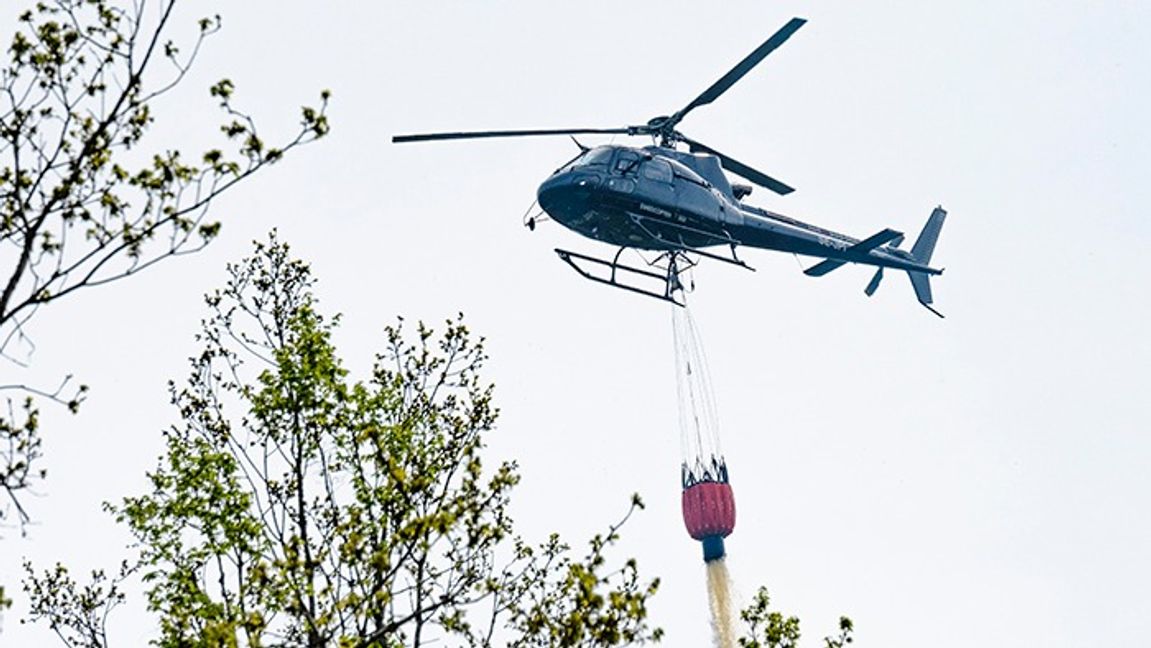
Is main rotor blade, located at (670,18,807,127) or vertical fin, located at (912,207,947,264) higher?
vertical fin, located at (912,207,947,264)

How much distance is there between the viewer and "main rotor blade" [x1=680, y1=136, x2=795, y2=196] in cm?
4319

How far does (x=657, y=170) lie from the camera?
39.8 metres

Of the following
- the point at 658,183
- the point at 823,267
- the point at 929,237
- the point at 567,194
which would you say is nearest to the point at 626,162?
the point at 658,183

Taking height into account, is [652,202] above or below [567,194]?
above

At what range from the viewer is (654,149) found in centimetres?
4094

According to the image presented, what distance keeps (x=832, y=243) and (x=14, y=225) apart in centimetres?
3904

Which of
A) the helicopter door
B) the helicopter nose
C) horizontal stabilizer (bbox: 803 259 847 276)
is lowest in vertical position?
the helicopter nose

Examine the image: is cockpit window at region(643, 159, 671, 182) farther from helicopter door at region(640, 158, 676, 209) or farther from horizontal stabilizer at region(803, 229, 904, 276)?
horizontal stabilizer at region(803, 229, 904, 276)

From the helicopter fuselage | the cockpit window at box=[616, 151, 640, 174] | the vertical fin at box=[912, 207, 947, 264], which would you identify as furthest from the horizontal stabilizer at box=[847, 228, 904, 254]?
the cockpit window at box=[616, 151, 640, 174]

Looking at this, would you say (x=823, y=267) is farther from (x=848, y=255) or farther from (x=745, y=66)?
(x=745, y=66)

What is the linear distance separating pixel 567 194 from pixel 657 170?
2843mm

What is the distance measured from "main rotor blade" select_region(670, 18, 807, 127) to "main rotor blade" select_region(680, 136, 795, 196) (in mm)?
1308

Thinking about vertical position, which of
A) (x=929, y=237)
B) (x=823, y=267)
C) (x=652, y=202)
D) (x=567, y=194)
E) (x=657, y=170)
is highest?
(x=929, y=237)

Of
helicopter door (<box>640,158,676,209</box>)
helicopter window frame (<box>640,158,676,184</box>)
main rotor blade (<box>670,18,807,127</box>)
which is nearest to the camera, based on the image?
main rotor blade (<box>670,18,807,127</box>)
